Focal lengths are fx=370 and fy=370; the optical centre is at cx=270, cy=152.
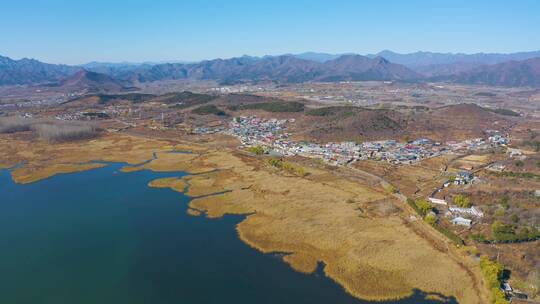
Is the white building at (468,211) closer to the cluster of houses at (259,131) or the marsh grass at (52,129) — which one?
the cluster of houses at (259,131)

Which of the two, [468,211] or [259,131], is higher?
[259,131]

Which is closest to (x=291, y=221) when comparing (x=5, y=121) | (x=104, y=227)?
(x=104, y=227)

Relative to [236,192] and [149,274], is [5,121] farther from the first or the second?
[149,274]

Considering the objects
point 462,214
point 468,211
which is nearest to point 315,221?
point 462,214

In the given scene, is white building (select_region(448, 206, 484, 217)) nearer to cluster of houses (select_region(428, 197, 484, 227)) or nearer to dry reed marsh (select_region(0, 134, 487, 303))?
cluster of houses (select_region(428, 197, 484, 227))

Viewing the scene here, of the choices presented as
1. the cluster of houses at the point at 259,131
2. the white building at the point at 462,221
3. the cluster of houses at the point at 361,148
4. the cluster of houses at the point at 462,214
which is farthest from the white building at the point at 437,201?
the cluster of houses at the point at 259,131

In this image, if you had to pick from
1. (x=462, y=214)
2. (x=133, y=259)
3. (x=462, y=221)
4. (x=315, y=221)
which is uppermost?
(x=462, y=221)

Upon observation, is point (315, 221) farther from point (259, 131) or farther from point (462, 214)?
point (259, 131)
